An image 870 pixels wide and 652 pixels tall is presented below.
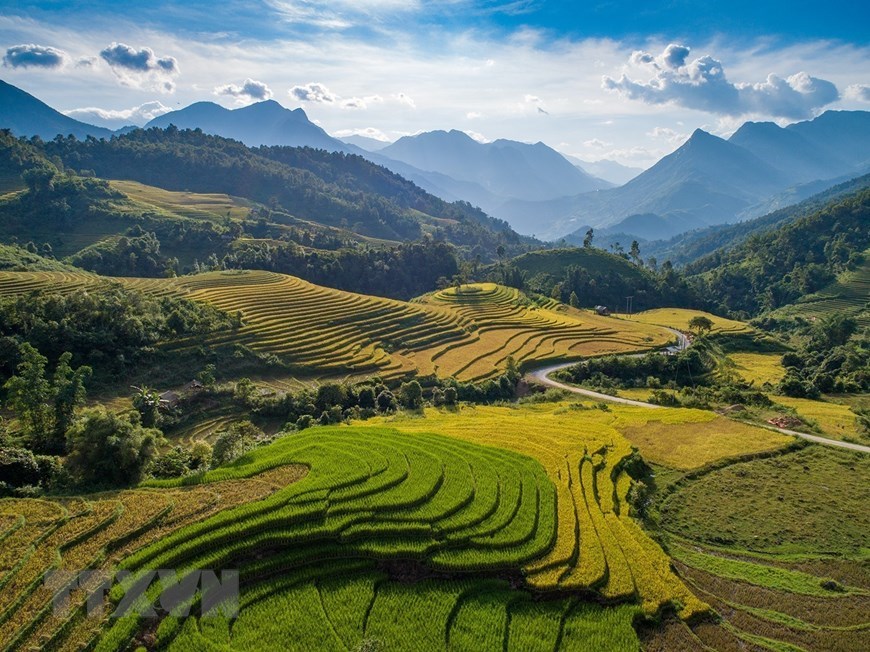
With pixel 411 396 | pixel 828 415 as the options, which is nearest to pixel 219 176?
pixel 411 396

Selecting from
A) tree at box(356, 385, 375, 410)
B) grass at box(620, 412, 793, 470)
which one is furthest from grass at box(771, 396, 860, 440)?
tree at box(356, 385, 375, 410)

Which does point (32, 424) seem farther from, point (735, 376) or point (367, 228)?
point (367, 228)

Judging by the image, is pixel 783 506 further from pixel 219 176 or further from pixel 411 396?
pixel 219 176

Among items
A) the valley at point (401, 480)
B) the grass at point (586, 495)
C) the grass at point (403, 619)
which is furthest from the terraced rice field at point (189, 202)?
the grass at point (403, 619)

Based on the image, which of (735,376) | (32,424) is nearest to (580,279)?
(735,376)

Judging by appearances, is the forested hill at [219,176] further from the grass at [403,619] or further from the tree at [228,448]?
the grass at [403,619]

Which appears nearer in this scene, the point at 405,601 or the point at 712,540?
the point at 405,601
